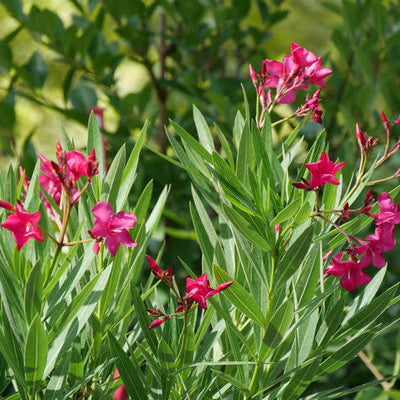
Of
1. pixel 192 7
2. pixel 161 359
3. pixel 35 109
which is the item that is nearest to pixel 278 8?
pixel 192 7

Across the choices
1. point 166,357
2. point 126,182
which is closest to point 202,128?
point 126,182

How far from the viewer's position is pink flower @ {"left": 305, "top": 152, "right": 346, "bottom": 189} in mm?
470

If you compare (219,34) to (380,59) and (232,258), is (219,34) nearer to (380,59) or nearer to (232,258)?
(380,59)

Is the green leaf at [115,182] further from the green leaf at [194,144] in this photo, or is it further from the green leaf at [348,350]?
the green leaf at [348,350]

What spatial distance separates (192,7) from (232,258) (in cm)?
93

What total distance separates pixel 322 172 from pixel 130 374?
0.18 m

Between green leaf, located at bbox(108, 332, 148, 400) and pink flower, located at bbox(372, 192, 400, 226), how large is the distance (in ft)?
0.62

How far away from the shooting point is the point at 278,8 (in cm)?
160

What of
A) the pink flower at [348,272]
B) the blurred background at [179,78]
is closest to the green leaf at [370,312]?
the pink flower at [348,272]

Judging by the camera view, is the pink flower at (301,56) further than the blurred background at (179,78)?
No

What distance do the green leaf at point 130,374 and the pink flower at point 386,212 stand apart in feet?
0.62

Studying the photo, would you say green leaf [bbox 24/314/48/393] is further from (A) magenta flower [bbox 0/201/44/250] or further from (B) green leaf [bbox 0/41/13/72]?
(B) green leaf [bbox 0/41/13/72]

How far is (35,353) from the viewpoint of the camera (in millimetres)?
429

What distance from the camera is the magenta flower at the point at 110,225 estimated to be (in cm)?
46
